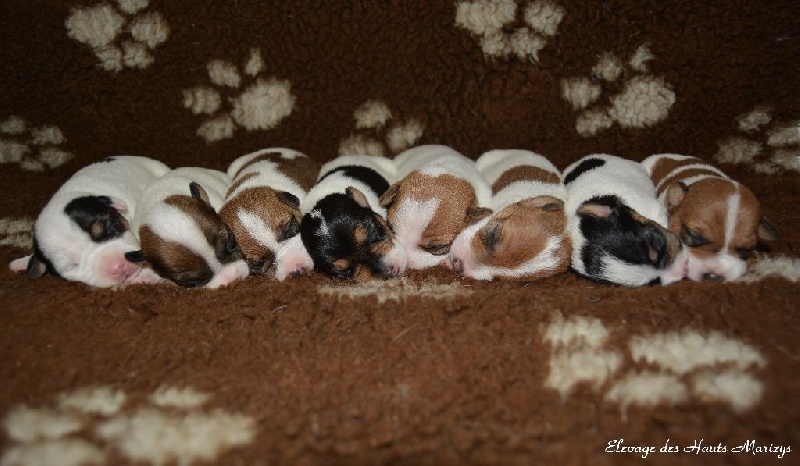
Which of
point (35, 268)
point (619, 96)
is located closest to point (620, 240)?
point (619, 96)

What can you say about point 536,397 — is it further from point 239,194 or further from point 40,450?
point 239,194

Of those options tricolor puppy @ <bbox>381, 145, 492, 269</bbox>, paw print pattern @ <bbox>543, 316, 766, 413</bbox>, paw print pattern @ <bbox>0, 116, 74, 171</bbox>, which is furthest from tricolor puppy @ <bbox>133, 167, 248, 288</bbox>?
paw print pattern @ <bbox>543, 316, 766, 413</bbox>

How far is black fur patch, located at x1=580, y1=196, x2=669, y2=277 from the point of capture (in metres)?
2.72

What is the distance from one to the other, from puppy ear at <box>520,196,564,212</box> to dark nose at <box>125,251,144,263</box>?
2118 millimetres

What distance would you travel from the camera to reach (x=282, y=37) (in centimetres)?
361

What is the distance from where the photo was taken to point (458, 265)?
9.87ft

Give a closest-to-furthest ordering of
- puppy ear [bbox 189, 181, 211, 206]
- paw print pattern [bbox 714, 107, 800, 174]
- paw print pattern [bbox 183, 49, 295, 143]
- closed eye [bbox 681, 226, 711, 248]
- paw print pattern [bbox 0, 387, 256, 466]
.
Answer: paw print pattern [bbox 0, 387, 256, 466] < closed eye [bbox 681, 226, 711, 248] < puppy ear [bbox 189, 181, 211, 206] < paw print pattern [bbox 714, 107, 800, 174] < paw print pattern [bbox 183, 49, 295, 143]

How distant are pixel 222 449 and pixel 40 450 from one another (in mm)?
618

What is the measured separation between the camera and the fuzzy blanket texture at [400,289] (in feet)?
6.18

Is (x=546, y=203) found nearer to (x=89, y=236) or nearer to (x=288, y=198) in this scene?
(x=288, y=198)

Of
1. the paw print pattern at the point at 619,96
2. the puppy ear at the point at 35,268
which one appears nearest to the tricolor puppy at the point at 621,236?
the paw print pattern at the point at 619,96

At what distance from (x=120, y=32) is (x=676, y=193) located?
3611 mm

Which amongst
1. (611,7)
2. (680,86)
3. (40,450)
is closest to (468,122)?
(611,7)

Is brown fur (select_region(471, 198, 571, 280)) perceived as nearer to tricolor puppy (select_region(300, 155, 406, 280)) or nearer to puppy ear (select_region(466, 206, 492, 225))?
puppy ear (select_region(466, 206, 492, 225))
